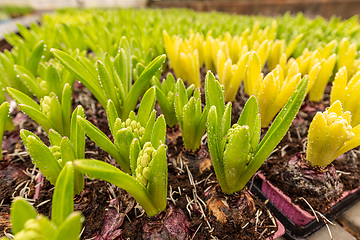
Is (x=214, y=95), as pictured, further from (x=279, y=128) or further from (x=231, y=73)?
(x=231, y=73)

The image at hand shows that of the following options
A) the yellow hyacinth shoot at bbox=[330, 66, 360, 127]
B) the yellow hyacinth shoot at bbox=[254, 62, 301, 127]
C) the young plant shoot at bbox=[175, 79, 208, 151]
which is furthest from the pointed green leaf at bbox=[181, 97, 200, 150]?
the yellow hyacinth shoot at bbox=[330, 66, 360, 127]

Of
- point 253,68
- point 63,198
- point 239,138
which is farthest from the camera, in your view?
point 253,68

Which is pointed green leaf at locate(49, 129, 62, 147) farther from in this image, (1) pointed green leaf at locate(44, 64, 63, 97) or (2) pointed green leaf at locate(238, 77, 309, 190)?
(2) pointed green leaf at locate(238, 77, 309, 190)

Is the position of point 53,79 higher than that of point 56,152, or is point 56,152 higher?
point 53,79

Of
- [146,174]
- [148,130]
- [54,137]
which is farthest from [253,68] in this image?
[54,137]

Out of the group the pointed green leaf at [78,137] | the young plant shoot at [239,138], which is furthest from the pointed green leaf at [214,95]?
the pointed green leaf at [78,137]

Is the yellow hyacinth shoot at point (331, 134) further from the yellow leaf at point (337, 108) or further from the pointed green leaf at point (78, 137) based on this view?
the pointed green leaf at point (78, 137)

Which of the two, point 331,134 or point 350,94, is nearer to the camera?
point 331,134

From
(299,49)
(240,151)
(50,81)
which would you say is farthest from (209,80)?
(299,49)
